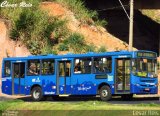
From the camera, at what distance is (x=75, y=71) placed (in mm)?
33156

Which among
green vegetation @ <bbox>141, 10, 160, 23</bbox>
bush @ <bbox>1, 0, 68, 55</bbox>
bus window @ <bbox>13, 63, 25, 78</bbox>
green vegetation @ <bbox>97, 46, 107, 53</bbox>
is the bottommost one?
bus window @ <bbox>13, 63, 25, 78</bbox>

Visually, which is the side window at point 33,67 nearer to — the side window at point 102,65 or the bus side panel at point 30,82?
the bus side panel at point 30,82

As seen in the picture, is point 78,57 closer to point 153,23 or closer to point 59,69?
point 59,69

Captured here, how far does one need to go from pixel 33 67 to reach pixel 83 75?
3876mm

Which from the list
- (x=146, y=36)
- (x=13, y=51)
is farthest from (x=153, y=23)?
(x=13, y=51)

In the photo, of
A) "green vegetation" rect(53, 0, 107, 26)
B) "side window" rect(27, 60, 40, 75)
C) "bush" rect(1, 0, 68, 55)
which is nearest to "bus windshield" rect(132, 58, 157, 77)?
"side window" rect(27, 60, 40, 75)

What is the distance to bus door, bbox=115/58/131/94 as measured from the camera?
102 ft

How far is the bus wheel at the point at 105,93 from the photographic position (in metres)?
31.6

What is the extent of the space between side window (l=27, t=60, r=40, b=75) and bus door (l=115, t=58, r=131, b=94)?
559cm

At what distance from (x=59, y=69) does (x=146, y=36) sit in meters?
28.4

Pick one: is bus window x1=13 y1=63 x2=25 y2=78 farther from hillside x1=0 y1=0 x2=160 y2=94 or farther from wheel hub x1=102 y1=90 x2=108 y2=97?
hillside x1=0 y1=0 x2=160 y2=94

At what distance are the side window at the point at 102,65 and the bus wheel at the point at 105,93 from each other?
0.93m

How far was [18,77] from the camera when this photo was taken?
35844 millimetres

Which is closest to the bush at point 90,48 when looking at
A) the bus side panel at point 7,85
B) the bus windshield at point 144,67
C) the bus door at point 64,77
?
the bus side panel at point 7,85
